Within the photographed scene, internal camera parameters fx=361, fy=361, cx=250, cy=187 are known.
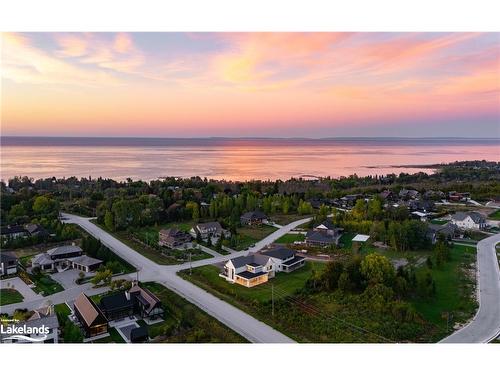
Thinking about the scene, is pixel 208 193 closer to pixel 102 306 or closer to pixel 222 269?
pixel 222 269

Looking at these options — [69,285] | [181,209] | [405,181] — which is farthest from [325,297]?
[405,181]

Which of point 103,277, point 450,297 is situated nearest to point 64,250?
point 103,277

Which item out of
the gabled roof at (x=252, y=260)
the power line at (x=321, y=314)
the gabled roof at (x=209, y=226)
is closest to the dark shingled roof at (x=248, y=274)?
the gabled roof at (x=252, y=260)

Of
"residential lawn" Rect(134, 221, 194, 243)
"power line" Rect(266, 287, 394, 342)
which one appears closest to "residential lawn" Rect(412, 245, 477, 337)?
"power line" Rect(266, 287, 394, 342)

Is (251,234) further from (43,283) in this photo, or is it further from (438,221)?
(438,221)

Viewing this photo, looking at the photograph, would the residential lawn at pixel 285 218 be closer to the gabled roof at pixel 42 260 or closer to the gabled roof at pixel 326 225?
the gabled roof at pixel 326 225
